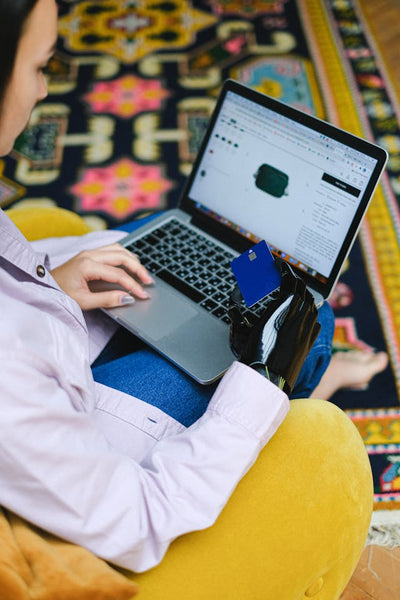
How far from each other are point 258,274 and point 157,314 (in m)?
0.28

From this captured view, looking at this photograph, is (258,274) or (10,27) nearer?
(10,27)

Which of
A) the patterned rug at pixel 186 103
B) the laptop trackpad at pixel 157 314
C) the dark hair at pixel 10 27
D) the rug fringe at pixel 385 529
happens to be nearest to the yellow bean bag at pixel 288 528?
the laptop trackpad at pixel 157 314

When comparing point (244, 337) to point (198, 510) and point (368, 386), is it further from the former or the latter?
point (368, 386)

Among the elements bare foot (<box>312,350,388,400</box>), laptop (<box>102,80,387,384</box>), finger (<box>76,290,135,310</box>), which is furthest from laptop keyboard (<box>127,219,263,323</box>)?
bare foot (<box>312,350,388,400</box>)

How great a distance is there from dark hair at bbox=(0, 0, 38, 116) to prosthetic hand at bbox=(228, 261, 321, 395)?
1.27 ft

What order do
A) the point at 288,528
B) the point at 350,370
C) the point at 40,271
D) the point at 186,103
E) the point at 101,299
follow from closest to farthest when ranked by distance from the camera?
the point at 288,528
the point at 40,271
the point at 101,299
the point at 350,370
the point at 186,103

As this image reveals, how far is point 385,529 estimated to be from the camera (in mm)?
1174

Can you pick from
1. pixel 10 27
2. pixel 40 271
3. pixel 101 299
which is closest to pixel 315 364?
pixel 101 299

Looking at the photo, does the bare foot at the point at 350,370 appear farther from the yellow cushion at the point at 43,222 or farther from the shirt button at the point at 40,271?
the shirt button at the point at 40,271

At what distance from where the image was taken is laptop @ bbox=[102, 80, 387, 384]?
95 cm

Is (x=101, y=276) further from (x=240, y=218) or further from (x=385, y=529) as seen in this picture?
(x=385, y=529)

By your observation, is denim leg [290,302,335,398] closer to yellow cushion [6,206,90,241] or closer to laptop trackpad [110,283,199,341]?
laptop trackpad [110,283,199,341]

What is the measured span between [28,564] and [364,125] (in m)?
1.81

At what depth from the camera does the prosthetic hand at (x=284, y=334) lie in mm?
774
